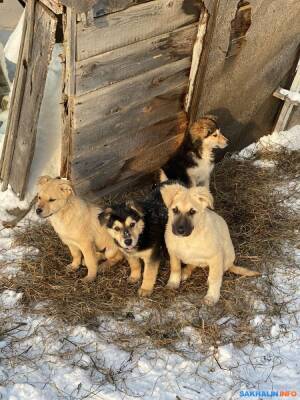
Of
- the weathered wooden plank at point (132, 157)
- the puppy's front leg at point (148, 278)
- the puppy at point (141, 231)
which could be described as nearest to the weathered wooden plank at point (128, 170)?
the weathered wooden plank at point (132, 157)

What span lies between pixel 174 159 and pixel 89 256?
Result: 1969mm

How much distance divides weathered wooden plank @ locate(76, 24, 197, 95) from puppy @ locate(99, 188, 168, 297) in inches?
53.5

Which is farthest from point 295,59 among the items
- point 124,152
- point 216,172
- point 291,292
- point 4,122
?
point 4,122

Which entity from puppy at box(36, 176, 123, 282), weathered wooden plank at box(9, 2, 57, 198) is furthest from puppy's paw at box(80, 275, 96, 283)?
weathered wooden plank at box(9, 2, 57, 198)

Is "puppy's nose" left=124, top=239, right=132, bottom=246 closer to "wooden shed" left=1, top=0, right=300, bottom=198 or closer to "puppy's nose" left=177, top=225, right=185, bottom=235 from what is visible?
"puppy's nose" left=177, top=225, right=185, bottom=235

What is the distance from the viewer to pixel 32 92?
17.6ft

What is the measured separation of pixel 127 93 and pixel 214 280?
91.9 inches

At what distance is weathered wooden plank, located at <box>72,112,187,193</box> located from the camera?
5.95 m

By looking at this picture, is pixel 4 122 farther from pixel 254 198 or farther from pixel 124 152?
pixel 254 198

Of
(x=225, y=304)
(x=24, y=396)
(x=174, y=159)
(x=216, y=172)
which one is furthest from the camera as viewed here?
(x=216, y=172)

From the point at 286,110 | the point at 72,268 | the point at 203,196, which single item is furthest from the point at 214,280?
the point at 286,110

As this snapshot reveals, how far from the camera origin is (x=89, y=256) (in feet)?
A: 17.3

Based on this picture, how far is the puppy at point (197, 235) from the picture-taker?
4.55 m

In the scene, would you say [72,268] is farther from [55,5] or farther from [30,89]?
[55,5]
